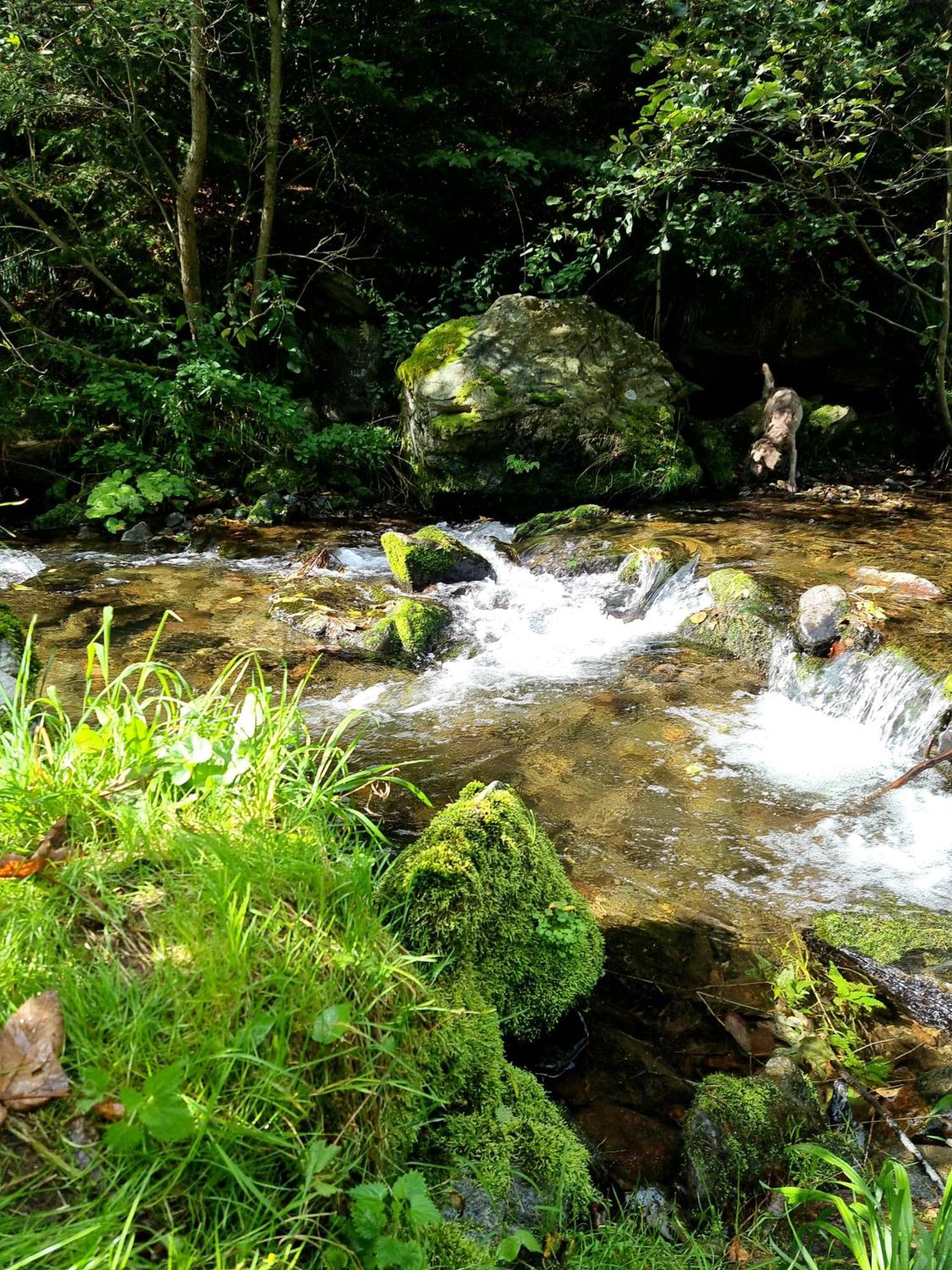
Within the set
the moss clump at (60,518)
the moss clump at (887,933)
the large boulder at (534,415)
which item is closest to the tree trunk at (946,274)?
the large boulder at (534,415)

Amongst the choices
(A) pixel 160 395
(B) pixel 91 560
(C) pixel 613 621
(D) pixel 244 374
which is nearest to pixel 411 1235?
(C) pixel 613 621

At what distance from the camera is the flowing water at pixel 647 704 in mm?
3654

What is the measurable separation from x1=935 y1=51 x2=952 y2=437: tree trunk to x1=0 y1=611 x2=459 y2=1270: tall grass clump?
8725 millimetres

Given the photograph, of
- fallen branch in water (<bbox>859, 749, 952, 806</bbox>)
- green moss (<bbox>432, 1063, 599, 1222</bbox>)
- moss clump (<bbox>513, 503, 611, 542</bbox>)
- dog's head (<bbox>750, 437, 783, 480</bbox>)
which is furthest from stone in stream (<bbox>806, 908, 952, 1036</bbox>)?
dog's head (<bbox>750, 437, 783, 480</bbox>)

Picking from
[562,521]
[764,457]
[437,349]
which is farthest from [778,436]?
[437,349]

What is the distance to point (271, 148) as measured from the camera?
9.19 m

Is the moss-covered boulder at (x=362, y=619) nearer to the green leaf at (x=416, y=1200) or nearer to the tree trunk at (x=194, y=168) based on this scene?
the tree trunk at (x=194, y=168)

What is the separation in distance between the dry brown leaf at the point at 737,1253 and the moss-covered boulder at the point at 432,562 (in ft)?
19.7

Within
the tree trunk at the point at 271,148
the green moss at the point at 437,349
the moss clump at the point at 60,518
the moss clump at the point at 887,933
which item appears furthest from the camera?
the green moss at the point at 437,349

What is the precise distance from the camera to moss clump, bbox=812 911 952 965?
309 centimetres

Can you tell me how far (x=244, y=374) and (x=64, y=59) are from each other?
3498 millimetres

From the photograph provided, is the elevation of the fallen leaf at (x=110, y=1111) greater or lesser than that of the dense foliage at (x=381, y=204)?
lesser

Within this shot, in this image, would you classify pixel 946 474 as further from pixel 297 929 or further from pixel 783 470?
pixel 297 929

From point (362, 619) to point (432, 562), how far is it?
1183mm
